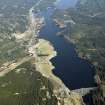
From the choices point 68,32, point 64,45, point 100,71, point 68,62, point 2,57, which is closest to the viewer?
point 100,71

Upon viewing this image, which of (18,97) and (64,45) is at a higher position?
(18,97)

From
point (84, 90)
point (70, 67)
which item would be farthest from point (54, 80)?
point (84, 90)

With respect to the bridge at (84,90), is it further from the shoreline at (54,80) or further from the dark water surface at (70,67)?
the dark water surface at (70,67)

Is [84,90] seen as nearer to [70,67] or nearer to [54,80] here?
[54,80]

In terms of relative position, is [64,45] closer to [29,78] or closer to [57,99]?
[29,78]

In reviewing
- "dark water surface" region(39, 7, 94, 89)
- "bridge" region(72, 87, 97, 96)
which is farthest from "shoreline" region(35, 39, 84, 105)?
"dark water surface" region(39, 7, 94, 89)

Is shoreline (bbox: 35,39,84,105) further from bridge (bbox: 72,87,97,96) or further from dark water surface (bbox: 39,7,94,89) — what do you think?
dark water surface (bbox: 39,7,94,89)

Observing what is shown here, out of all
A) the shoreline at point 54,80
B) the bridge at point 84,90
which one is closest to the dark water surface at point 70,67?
the shoreline at point 54,80

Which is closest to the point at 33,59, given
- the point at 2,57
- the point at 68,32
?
the point at 2,57
